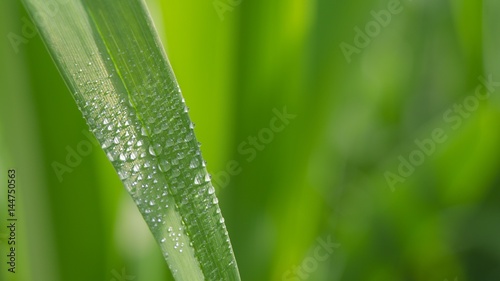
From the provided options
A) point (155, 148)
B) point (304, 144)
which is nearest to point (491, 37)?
point (304, 144)

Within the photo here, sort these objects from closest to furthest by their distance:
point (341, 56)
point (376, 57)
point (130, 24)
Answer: point (130, 24) → point (341, 56) → point (376, 57)

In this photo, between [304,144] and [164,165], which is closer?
[164,165]

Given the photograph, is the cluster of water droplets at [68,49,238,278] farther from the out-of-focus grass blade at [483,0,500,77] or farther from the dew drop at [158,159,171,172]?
the out-of-focus grass blade at [483,0,500,77]

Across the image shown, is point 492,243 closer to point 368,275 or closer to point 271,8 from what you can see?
point 368,275

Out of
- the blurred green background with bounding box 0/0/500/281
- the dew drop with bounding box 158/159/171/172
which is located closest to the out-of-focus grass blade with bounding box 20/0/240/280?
the dew drop with bounding box 158/159/171/172

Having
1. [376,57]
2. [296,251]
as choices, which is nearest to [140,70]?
[296,251]

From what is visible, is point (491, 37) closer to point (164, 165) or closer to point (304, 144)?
point (304, 144)
